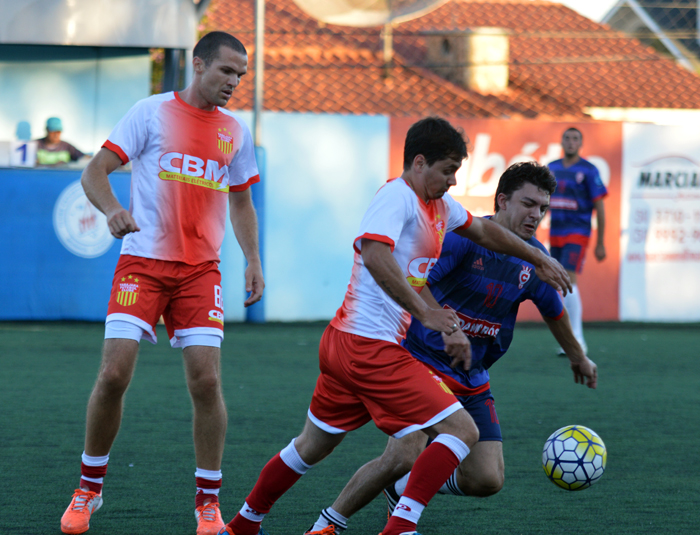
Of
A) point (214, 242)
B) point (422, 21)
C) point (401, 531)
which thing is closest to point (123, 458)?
point (214, 242)

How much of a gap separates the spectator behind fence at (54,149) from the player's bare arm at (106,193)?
829cm

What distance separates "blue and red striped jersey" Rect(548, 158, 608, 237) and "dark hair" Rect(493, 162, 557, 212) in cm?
517

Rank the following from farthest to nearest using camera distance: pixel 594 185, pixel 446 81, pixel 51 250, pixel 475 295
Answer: pixel 446 81 → pixel 51 250 → pixel 594 185 → pixel 475 295

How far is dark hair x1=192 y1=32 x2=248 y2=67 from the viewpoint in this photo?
379 centimetres

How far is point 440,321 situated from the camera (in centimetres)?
317

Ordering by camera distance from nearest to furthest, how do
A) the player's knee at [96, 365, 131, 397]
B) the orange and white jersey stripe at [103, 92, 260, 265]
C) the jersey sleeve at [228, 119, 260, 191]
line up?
the player's knee at [96, 365, 131, 397] < the orange and white jersey stripe at [103, 92, 260, 265] < the jersey sleeve at [228, 119, 260, 191]

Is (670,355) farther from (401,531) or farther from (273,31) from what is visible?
(273,31)

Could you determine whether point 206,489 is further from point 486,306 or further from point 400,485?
point 486,306

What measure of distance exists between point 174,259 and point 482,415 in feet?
4.63

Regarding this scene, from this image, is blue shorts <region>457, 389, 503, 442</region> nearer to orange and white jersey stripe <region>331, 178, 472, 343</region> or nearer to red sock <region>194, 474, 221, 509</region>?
orange and white jersey stripe <region>331, 178, 472, 343</region>

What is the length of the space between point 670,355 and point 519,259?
6.14 m

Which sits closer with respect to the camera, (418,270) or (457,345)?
(457,345)

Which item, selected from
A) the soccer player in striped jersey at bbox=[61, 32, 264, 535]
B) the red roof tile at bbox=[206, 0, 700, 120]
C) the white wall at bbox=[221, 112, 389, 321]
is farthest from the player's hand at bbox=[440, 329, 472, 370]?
the red roof tile at bbox=[206, 0, 700, 120]

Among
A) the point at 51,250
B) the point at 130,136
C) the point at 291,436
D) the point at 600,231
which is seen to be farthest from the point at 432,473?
the point at 51,250
